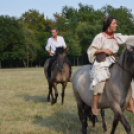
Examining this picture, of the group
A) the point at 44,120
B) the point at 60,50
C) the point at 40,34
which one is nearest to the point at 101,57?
the point at 44,120

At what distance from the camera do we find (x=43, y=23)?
7962 centimetres

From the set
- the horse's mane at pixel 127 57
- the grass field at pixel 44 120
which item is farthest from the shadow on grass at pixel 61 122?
the horse's mane at pixel 127 57

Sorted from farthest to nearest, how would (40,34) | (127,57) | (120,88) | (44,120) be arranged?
1. (40,34)
2. (44,120)
3. (120,88)
4. (127,57)

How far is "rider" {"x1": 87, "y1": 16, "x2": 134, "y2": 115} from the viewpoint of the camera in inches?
187

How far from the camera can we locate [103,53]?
4.89m

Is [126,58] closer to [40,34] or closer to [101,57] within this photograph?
[101,57]

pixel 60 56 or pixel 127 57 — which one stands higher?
pixel 127 57

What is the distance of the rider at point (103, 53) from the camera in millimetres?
4738

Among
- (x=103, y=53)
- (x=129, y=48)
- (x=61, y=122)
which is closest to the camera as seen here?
(x=129, y=48)

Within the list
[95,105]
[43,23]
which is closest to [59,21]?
[43,23]

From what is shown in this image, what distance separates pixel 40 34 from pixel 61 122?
6684 cm

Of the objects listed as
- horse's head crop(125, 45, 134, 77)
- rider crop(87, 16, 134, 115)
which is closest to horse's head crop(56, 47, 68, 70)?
rider crop(87, 16, 134, 115)

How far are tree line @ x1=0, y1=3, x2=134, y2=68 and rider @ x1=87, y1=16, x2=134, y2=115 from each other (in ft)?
189

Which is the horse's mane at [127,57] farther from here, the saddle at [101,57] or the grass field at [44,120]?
the grass field at [44,120]
